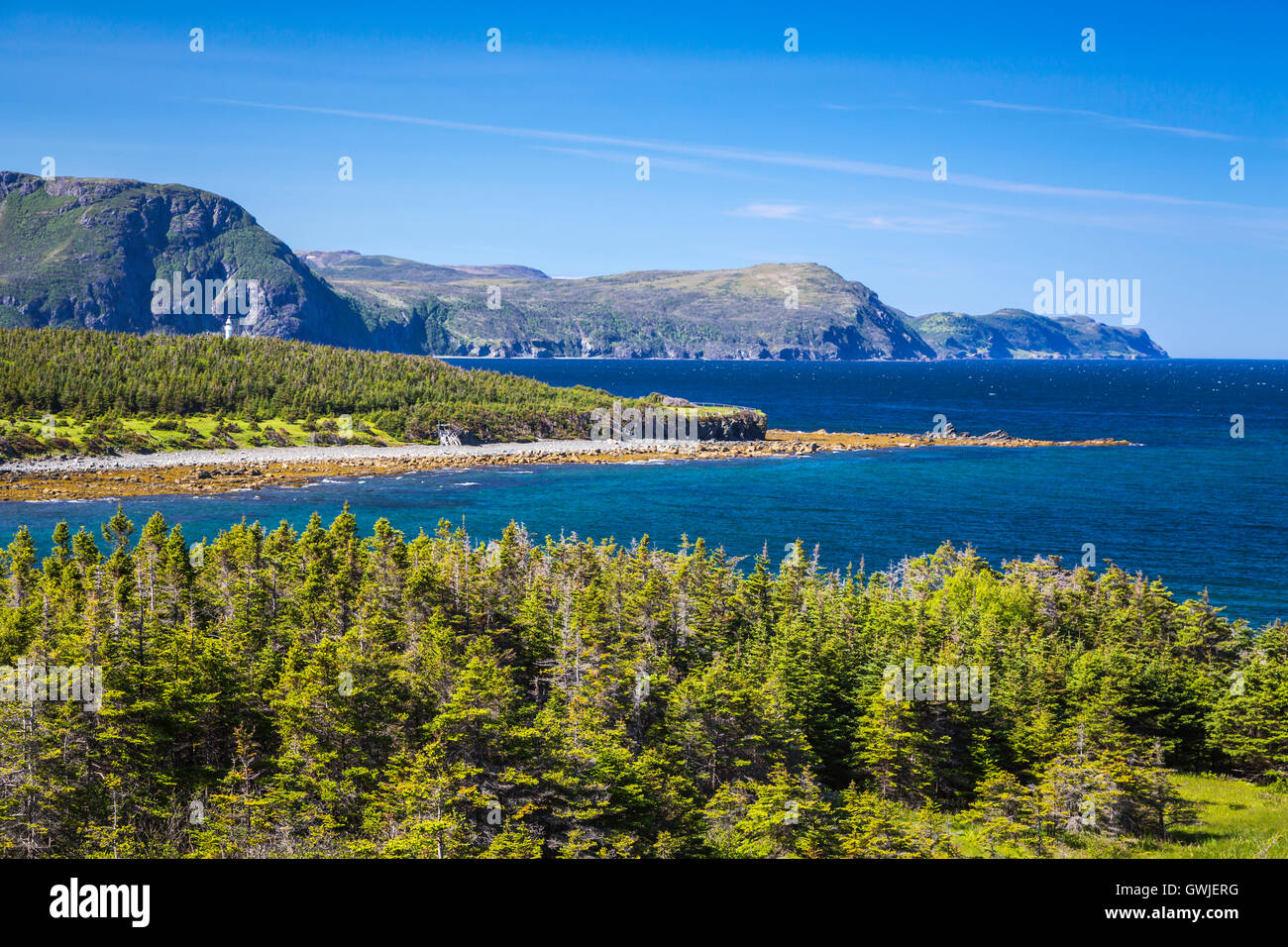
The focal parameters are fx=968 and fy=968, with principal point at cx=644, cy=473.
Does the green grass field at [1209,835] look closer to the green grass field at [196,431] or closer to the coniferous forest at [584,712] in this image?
the coniferous forest at [584,712]

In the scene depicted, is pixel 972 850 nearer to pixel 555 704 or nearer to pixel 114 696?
pixel 555 704

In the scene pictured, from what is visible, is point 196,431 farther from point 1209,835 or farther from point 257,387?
point 1209,835

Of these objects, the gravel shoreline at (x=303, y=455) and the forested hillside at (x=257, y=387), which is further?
the forested hillside at (x=257, y=387)

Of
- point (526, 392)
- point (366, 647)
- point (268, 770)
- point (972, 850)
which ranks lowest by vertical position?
point (972, 850)

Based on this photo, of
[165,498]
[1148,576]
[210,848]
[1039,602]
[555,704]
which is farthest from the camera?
[165,498]

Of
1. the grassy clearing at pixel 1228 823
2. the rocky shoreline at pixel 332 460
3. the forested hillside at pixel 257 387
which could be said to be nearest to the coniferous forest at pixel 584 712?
the grassy clearing at pixel 1228 823

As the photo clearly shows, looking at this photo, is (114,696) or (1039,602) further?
(1039,602)

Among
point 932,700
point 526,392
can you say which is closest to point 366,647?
Answer: point 932,700
